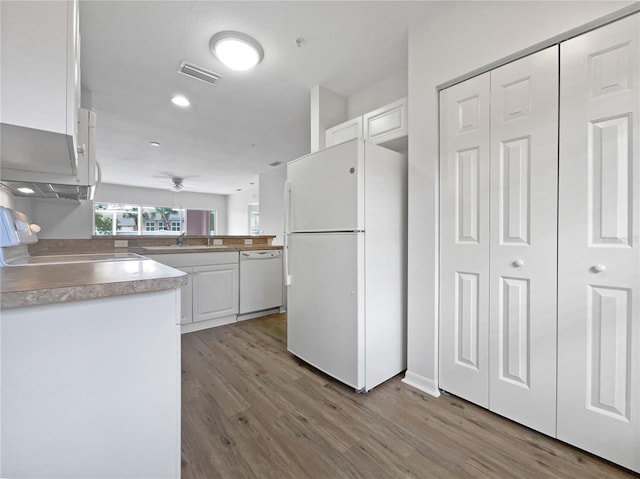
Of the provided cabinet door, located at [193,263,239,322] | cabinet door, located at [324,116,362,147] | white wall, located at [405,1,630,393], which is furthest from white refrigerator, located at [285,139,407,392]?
cabinet door, located at [193,263,239,322]

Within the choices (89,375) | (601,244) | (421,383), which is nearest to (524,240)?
(601,244)

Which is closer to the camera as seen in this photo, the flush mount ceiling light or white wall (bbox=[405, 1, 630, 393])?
white wall (bbox=[405, 1, 630, 393])

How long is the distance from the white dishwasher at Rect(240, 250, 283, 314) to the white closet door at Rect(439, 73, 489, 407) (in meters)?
2.40

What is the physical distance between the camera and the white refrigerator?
1.82 m

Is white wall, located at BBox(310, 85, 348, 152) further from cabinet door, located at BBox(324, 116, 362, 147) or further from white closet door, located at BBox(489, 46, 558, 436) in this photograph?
white closet door, located at BBox(489, 46, 558, 436)

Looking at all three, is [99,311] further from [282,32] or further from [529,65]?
[529,65]

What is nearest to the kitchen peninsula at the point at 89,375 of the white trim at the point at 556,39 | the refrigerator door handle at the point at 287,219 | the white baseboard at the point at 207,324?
the refrigerator door handle at the point at 287,219

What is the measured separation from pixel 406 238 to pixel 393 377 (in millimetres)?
1067

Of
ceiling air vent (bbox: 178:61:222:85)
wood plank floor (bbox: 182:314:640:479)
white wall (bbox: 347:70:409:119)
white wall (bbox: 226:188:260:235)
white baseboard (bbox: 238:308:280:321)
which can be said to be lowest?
wood plank floor (bbox: 182:314:640:479)

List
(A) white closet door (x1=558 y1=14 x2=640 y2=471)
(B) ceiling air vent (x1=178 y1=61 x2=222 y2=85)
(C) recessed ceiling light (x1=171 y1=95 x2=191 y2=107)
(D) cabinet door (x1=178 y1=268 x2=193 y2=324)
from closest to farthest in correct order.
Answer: (A) white closet door (x1=558 y1=14 x2=640 y2=471), (B) ceiling air vent (x1=178 y1=61 x2=222 y2=85), (C) recessed ceiling light (x1=171 y1=95 x2=191 y2=107), (D) cabinet door (x1=178 y1=268 x2=193 y2=324)

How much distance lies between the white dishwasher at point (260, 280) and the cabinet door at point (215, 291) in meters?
0.11

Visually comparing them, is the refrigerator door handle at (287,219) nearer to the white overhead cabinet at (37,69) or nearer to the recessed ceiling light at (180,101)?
the white overhead cabinet at (37,69)

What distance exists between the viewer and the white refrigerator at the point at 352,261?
1.82 metres

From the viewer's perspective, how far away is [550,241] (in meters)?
1.40
